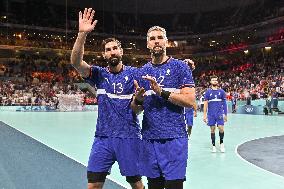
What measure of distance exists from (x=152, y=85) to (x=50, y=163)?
19.1ft

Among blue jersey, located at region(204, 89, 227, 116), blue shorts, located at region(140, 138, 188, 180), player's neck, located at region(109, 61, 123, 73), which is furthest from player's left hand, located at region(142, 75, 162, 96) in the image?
blue jersey, located at region(204, 89, 227, 116)

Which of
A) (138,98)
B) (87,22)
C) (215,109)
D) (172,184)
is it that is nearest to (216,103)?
(215,109)

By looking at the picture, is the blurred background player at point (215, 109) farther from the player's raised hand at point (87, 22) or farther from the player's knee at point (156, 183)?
the player's knee at point (156, 183)

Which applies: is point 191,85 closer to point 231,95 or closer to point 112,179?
point 112,179

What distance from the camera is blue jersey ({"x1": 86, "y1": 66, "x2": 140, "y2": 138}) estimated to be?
479 centimetres

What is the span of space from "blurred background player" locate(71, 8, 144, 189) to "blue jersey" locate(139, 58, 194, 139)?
22.5 inches

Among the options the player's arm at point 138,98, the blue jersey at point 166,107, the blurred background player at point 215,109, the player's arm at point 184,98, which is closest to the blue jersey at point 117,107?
the player's arm at point 138,98

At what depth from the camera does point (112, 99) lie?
482cm

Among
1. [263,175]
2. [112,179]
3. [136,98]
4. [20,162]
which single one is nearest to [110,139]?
[136,98]

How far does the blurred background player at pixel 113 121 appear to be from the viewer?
4703 millimetres

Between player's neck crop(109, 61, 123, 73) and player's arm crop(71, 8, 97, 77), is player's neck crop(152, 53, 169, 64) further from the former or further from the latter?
player's arm crop(71, 8, 97, 77)

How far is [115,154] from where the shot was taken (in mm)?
4797

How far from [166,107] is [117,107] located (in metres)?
0.82

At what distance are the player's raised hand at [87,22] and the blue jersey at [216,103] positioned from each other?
7.32m
